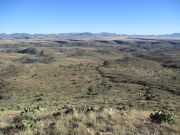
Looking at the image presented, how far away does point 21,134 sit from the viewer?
934 centimetres

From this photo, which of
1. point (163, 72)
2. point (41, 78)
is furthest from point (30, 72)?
point (163, 72)

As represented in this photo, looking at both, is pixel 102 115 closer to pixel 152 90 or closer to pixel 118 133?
pixel 118 133

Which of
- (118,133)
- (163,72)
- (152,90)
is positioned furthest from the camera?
(163,72)

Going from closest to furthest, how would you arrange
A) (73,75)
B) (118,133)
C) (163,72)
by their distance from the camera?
(118,133) < (73,75) < (163,72)

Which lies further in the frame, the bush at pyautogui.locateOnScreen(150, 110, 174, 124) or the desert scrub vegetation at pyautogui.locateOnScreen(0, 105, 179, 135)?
the bush at pyautogui.locateOnScreen(150, 110, 174, 124)

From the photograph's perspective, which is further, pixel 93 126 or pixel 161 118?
pixel 161 118

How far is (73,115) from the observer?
1160cm

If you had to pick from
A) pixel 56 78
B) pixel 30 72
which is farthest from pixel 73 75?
pixel 30 72

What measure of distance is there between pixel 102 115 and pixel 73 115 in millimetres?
1037

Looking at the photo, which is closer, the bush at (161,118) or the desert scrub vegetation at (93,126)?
the desert scrub vegetation at (93,126)

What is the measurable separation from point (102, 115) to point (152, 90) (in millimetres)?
31957

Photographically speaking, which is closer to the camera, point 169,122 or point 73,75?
point 169,122

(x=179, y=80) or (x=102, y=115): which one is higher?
(x=102, y=115)

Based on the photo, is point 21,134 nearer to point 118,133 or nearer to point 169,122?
point 118,133
